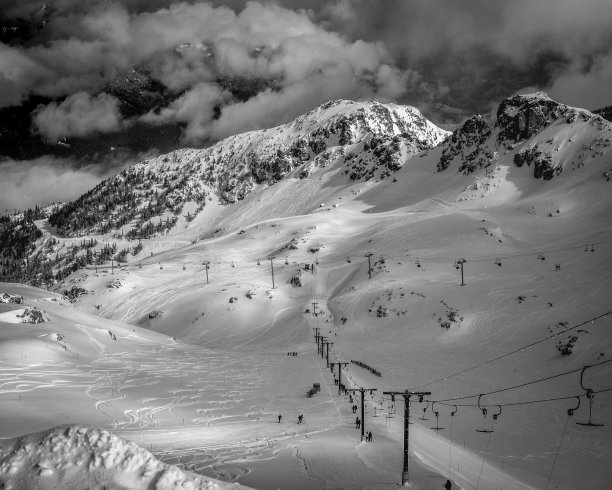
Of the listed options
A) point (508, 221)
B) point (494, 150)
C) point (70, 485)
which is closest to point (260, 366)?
point (70, 485)

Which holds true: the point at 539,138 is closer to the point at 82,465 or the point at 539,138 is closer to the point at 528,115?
the point at 528,115

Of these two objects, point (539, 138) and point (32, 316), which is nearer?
point (32, 316)

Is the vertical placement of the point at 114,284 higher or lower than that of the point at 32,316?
higher

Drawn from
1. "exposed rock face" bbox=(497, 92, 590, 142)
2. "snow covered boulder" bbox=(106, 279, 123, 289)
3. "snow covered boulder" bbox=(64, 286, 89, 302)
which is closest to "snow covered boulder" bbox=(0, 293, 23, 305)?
"snow covered boulder" bbox=(64, 286, 89, 302)

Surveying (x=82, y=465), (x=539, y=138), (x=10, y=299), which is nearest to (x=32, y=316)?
(x=10, y=299)

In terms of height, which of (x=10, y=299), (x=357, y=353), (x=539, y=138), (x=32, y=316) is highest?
(x=539, y=138)

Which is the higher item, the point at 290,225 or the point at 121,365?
the point at 290,225

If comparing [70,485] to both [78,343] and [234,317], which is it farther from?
[234,317]
